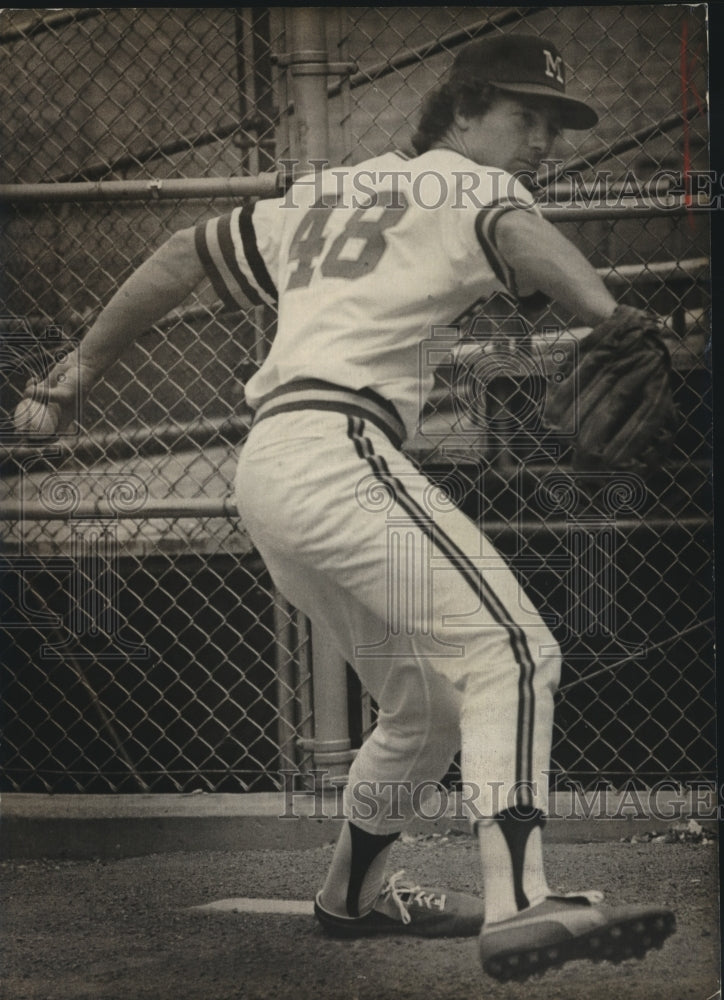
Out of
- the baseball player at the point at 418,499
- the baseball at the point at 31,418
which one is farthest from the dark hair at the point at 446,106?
the baseball at the point at 31,418

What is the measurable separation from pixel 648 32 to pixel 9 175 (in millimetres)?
1758

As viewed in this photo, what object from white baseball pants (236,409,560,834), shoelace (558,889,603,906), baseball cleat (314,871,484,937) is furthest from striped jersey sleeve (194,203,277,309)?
shoelace (558,889,603,906)

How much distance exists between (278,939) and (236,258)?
5.94 ft

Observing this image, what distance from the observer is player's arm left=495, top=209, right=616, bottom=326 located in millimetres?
3180

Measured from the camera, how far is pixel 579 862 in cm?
325

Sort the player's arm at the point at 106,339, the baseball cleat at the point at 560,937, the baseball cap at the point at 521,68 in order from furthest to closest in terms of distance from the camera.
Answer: the player's arm at the point at 106,339, the baseball cap at the point at 521,68, the baseball cleat at the point at 560,937

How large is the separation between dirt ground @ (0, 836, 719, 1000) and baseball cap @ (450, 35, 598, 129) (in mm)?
1969

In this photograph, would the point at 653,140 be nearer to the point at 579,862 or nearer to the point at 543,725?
the point at 543,725

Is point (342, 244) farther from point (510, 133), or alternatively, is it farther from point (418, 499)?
point (418, 499)

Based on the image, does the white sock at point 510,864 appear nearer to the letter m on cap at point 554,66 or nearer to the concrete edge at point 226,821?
the concrete edge at point 226,821

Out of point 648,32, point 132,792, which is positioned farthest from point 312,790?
point 648,32

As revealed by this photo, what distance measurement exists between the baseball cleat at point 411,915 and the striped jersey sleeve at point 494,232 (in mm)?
1601

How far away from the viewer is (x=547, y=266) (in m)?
3.19

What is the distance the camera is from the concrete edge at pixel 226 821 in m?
3.30
